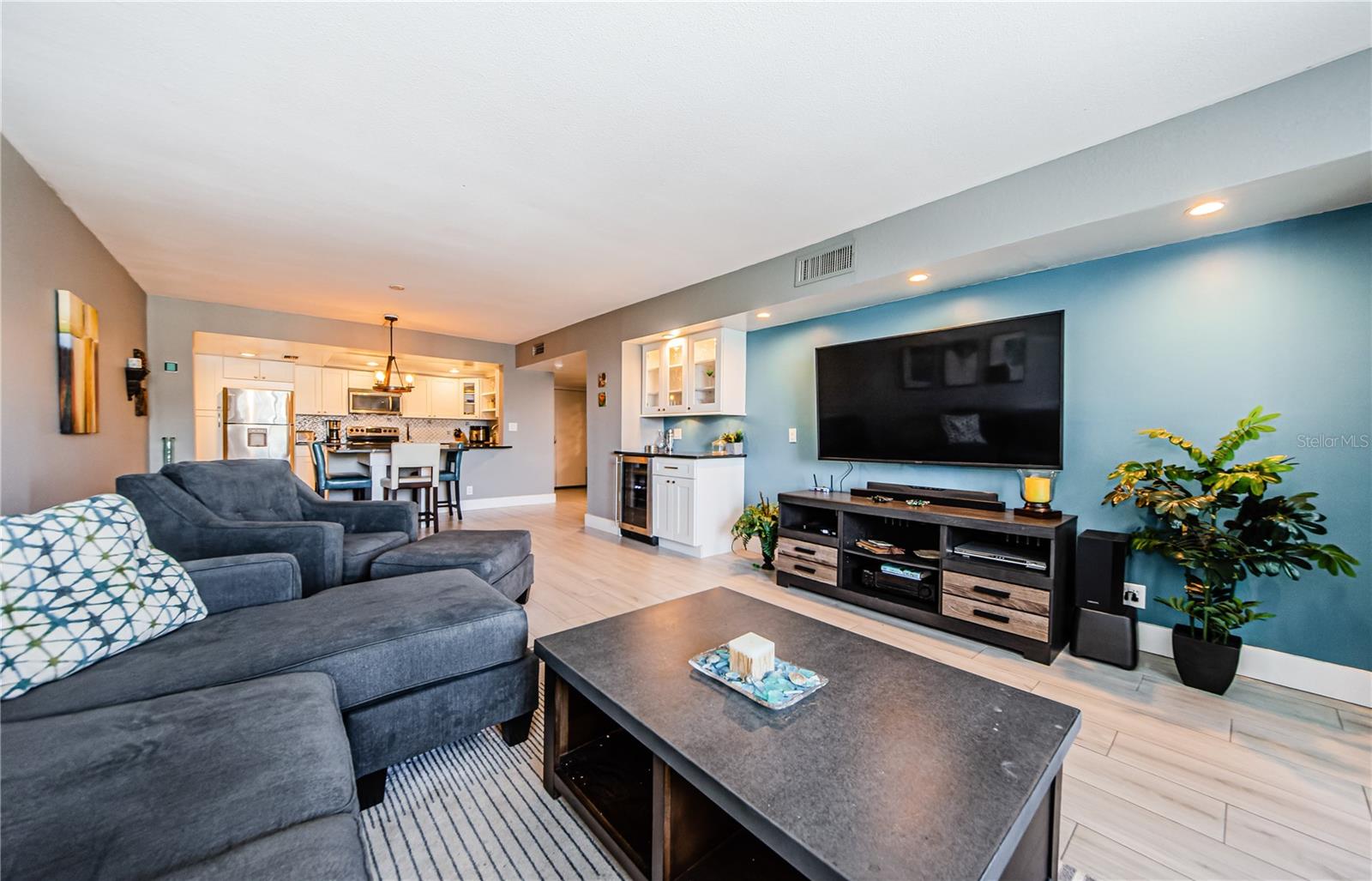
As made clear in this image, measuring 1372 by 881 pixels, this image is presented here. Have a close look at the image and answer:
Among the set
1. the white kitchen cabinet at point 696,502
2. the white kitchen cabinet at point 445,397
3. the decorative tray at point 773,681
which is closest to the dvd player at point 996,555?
the decorative tray at point 773,681

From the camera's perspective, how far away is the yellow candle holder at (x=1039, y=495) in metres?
2.71

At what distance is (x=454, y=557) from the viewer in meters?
2.53

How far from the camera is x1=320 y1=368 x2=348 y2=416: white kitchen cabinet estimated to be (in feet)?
22.8

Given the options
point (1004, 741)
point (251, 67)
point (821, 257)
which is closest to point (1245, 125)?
point (821, 257)

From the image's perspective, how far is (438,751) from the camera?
5.60 feet

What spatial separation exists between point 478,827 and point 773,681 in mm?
916

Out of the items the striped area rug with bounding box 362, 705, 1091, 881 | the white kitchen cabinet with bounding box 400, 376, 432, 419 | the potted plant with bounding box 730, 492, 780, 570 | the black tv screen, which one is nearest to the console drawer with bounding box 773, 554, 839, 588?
the potted plant with bounding box 730, 492, 780, 570

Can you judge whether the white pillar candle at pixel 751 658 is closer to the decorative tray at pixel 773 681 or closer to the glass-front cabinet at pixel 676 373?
the decorative tray at pixel 773 681

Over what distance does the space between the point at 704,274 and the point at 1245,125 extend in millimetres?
2931

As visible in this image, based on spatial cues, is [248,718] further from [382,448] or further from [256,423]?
[256,423]

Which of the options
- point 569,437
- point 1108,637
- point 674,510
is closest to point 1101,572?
point 1108,637

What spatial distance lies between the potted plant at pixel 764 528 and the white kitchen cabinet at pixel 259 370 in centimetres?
657

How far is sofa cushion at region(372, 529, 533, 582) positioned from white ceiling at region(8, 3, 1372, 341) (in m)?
1.90

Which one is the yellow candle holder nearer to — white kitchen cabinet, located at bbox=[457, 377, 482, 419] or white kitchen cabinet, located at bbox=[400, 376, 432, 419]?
Result: white kitchen cabinet, located at bbox=[457, 377, 482, 419]
